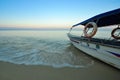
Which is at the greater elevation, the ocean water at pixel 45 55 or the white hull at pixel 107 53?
the white hull at pixel 107 53

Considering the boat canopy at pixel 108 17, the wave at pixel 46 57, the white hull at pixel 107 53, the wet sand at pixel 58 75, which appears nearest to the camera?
the wet sand at pixel 58 75

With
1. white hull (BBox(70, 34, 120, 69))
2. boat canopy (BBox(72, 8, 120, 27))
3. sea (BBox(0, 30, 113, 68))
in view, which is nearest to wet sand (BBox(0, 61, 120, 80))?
white hull (BBox(70, 34, 120, 69))

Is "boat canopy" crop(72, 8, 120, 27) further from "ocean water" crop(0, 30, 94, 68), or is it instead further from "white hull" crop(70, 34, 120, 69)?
"ocean water" crop(0, 30, 94, 68)

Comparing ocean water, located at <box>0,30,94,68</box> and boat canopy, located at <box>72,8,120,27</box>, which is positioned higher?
boat canopy, located at <box>72,8,120,27</box>

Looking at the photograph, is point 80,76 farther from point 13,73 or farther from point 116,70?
point 13,73

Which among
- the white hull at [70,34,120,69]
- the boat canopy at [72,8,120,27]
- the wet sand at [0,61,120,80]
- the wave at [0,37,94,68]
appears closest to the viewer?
the wet sand at [0,61,120,80]

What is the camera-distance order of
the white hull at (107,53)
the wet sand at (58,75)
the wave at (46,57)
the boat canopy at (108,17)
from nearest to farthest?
the wet sand at (58,75) → the white hull at (107,53) → the boat canopy at (108,17) → the wave at (46,57)

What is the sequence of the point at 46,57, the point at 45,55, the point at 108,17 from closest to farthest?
the point at 108,17
the point at 46,57
the point at 45,55

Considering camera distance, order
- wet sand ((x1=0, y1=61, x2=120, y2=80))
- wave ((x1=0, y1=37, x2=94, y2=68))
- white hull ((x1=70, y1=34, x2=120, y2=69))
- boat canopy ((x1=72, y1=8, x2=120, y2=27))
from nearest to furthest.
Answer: wet sand ((x1=0, y1=61, x2=120, y2=80))
white hull ((x1=70, y1=34, x2=120, y2=69))
boat canopy ((x1=72, y1=8, x2=120, y2=27))
wave ((x1=0, y1=37, x2=94, y2=68))

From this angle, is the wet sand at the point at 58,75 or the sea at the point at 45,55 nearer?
the wet sand at the point at 58,75

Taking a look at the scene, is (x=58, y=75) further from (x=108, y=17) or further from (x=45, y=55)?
(x=108, y=17)

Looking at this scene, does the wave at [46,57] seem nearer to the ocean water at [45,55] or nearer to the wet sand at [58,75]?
the ocean water at [45,55]

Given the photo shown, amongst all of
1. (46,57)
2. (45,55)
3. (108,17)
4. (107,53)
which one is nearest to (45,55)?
(45,55)

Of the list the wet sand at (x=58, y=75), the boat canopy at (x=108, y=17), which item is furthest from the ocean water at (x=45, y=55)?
the boat canopy at (x=108, y=17)
